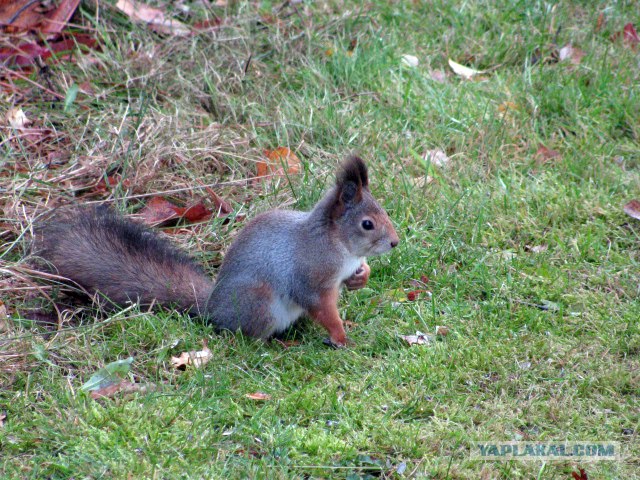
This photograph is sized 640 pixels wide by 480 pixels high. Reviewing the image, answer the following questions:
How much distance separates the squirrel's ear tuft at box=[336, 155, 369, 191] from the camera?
3.47 metres

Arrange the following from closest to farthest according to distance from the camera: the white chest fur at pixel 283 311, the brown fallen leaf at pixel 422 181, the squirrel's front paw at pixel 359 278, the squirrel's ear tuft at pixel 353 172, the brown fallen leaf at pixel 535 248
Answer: the squirrel's ear tuft at pixel 353 172 → the white chest fur at pixel 283 311 → the squirrel's front paw at pixel 359 278 → the brown fallen leaf at pixel 535 248 → the brown fallen leaf at pixel 422 181

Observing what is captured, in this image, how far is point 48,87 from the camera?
4992 millimetres

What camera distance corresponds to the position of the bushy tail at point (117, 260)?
3.60 metres

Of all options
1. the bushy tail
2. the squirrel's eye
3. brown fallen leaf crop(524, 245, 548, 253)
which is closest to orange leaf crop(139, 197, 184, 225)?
the bushy tail

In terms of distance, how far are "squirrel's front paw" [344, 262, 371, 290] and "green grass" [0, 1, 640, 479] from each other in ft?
0.35

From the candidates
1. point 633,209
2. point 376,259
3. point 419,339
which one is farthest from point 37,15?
point 633,209

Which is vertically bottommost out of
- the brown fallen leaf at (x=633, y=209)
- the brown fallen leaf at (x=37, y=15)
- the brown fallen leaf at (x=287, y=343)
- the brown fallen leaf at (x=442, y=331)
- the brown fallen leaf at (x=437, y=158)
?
the brown fallen leaf at (x=287, y=343)

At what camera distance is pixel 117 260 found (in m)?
3.63

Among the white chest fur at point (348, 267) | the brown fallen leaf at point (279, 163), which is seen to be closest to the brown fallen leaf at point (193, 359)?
the white chest fur at point (348, 267)

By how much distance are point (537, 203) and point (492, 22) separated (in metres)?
2.00

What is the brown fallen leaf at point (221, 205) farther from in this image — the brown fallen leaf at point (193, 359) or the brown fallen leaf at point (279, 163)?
the brown fallen leaf at point (193, 359)

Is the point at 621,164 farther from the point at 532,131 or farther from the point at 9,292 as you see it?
the point at 9,292

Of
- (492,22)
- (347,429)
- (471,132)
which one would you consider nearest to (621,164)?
(471,132)

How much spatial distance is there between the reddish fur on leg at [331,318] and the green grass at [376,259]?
0.09 metres
